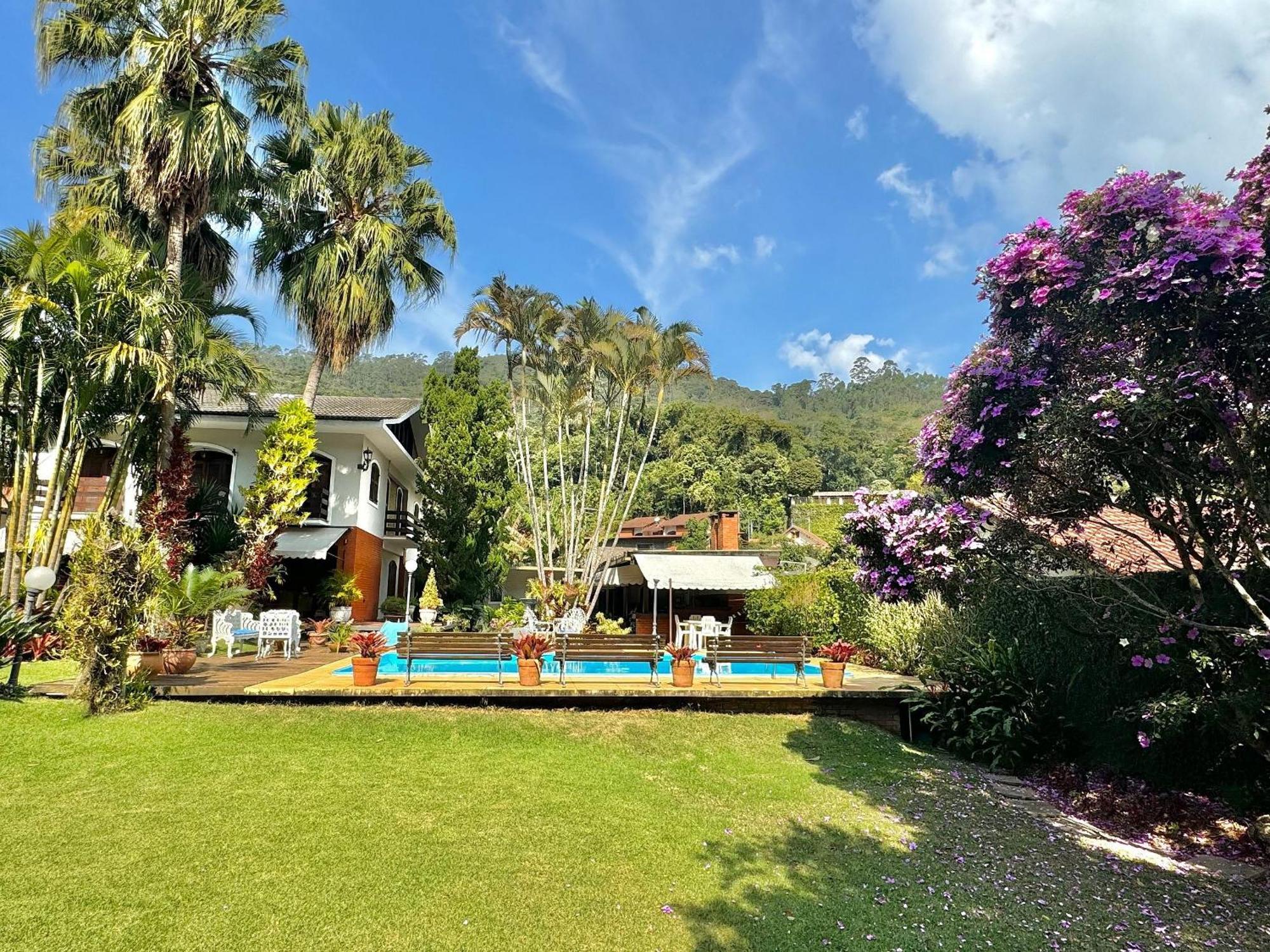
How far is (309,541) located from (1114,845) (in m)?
20.2

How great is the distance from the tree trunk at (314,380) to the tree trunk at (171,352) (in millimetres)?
3574

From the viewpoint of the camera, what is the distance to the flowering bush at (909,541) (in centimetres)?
745

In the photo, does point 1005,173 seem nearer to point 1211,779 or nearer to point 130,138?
point 1211,779

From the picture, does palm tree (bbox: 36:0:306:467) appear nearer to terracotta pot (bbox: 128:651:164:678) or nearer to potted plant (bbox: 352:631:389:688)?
terracotta pot (bbox: 128:651:164:678)

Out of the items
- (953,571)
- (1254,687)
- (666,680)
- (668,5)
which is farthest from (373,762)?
(668,5)

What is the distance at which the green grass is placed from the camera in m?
4.56

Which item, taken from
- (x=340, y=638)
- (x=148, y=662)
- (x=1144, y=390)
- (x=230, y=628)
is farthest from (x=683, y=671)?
(x=230, y=628)

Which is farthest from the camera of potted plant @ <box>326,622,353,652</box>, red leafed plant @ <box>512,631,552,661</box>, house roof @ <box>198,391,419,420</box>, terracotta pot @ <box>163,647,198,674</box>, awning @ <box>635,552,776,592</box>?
house roof @ <box>198,391,419,420</box>

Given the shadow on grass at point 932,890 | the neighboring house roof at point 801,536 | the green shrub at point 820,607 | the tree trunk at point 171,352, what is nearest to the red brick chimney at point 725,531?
the green shrub at point 820,607

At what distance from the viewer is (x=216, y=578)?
1330 centimetres

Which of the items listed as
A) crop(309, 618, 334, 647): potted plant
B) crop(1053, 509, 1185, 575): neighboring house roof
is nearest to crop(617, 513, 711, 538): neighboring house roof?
crop(309, 618, 334, 647): potted plant

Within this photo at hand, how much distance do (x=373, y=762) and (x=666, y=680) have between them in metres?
5.51

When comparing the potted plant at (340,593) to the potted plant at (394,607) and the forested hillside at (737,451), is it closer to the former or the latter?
the potted plant at (394,607)

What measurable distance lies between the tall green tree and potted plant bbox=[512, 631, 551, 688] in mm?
11095
